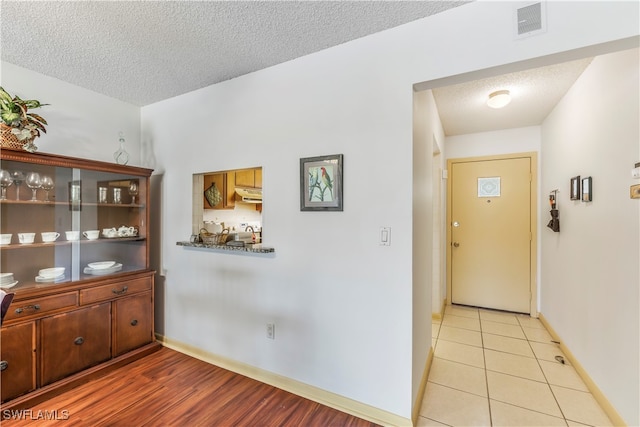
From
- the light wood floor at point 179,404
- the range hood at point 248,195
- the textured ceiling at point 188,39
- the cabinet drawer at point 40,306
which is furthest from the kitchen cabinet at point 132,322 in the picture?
the textured ceiling at point 188,39

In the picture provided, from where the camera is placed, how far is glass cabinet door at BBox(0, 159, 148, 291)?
6.81 ft

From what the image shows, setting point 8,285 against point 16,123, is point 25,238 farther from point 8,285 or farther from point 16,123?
point 16,123

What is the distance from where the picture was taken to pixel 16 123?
1.96m

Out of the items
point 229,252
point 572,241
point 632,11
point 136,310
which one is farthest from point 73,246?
point 572,241

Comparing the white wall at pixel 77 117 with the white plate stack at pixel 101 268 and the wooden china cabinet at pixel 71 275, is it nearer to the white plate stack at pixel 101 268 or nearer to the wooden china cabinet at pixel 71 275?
the wooden china cabinet at pixel 71 275

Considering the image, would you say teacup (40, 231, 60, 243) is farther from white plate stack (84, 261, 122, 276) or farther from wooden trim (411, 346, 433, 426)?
wooden trim (411, 346, 433, 426)

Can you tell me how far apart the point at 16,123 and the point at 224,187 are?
6.37ft

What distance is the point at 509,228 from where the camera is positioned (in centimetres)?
369

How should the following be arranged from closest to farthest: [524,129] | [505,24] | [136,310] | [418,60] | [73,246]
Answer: [505,24], [418,60], [73,246], [136,310], [524,129]

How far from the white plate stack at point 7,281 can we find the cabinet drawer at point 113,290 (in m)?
0.39

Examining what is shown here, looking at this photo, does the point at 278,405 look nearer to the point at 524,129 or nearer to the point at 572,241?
the point at 572,241

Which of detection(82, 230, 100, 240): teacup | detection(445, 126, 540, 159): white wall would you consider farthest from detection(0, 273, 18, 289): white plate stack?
detection(445, 126, 540, 159): white wall

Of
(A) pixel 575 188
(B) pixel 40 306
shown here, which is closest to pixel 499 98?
(A) pixel 575 188

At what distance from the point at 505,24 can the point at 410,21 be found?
0.51m
